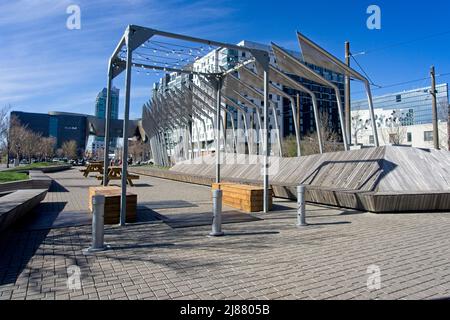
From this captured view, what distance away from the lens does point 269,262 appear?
4.36m

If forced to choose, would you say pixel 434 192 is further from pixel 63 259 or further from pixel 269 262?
pixel 63 259

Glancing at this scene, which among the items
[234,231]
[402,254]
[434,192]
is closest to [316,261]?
[402,254]

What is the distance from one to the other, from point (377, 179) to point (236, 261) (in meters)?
6.98

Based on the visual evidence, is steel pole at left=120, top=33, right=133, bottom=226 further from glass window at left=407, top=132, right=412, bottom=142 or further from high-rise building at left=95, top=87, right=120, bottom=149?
glass window at left=407, top=132, right=412, bottom=142

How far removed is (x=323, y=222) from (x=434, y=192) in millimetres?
4004

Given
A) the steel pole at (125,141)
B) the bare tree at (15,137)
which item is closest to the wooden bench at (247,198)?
the steel pole at (125,141)

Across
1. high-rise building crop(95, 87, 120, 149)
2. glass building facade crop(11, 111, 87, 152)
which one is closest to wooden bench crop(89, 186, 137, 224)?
high-rise building crop(95, 87, 120, 149)

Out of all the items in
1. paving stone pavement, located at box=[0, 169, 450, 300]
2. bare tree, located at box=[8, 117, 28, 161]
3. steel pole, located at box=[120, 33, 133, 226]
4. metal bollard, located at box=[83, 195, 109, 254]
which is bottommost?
paving stone pavement, located at box=[0, 169, 450, 300]

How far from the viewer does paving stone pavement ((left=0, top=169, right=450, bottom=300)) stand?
11.0ft

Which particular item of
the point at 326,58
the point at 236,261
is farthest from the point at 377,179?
the point at 236,261

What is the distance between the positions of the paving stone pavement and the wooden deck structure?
1.53m

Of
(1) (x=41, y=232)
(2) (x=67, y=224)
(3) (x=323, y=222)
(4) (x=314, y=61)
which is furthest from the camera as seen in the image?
(4) (x=314, y=61)

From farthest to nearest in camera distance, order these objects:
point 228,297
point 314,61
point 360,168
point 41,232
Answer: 1. point 314,61
2. point 360,168
3. point 41,232
4. point 228,297
